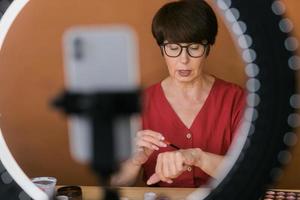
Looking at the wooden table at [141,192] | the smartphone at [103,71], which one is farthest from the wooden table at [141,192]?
the smartphone at [103,71]

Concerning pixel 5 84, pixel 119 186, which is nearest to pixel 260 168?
pixel 119 186

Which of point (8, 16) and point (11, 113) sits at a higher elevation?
point (8, 16)

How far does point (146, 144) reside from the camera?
19.2 inches

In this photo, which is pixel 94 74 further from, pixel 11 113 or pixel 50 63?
pixel 11 113

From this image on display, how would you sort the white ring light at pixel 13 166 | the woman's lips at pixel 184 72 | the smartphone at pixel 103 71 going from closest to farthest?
1. the smartphone at pixel 103 71
2. the white ring light at pixel 13 166
3. the woman's lips at pixel 184 72

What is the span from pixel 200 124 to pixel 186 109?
0.03 meters

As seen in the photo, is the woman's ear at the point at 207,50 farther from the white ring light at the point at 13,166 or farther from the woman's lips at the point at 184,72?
the white ring light at the point at 13,166

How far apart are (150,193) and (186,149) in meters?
0.07

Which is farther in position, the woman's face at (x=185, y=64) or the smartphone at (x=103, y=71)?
the woman's face at (x=185, y=64)

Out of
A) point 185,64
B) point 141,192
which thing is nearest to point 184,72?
point 185,64

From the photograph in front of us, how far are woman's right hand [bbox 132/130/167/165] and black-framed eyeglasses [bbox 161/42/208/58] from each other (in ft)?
0.30

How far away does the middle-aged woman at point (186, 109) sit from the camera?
1.58 ft

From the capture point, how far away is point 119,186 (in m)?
0.37

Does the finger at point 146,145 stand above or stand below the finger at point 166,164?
above
